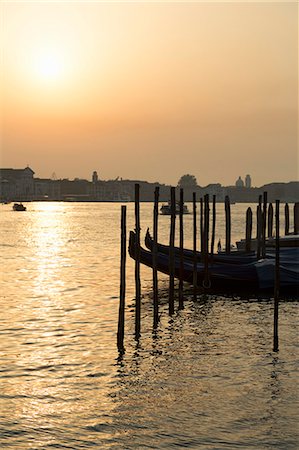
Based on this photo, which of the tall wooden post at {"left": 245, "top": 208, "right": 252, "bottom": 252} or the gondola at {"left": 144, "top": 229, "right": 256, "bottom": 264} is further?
the tall wooden post at {"left": 245, "top": 208, "right": 252, "bottom": 252}

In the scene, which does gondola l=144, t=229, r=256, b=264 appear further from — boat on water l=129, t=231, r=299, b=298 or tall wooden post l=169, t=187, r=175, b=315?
tall wooden post l=169, t=187, r=175, b=315

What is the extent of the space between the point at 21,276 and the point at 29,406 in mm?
22963

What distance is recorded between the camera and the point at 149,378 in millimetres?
14523

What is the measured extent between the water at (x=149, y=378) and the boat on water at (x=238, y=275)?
3.59 ft

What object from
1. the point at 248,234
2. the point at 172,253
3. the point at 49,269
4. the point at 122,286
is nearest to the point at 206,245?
the point at 172,253

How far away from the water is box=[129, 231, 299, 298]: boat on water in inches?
43.0

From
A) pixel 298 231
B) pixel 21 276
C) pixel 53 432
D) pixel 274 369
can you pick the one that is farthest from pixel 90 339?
pixel 298 231

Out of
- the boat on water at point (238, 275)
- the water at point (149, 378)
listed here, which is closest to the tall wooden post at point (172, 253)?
the water at point (149, 378)

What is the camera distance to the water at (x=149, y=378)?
1148 cm

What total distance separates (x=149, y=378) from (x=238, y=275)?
11467 millimetres

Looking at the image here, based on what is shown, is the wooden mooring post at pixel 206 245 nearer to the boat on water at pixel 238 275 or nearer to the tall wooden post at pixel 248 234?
the boat on water at pixel 238 275

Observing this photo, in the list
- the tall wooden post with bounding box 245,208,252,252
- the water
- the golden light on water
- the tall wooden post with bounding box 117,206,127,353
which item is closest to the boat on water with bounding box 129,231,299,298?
the water

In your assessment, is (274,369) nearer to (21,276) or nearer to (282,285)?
(282,285)

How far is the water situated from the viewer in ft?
37.7
